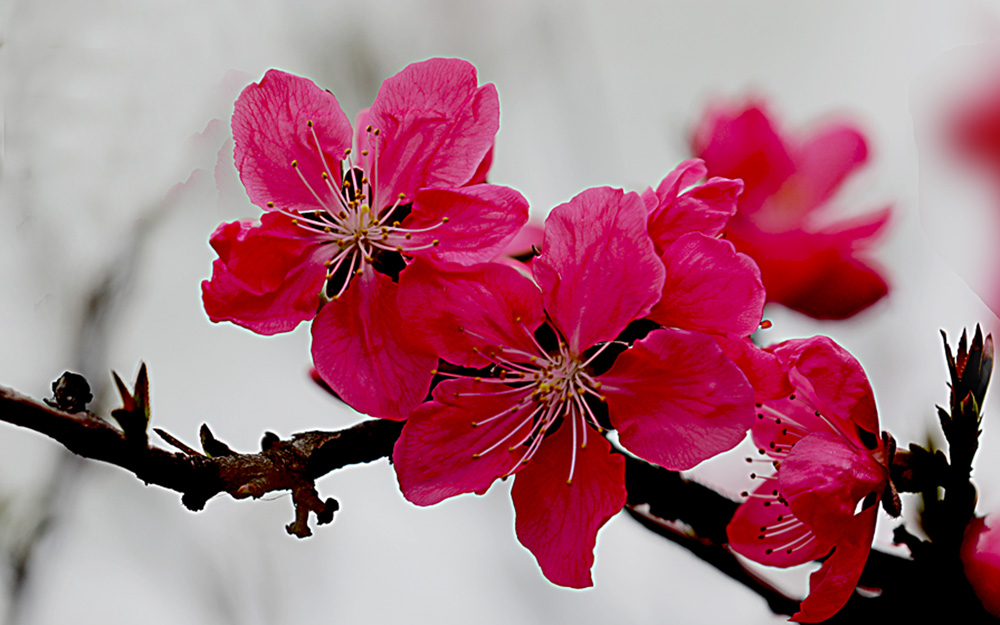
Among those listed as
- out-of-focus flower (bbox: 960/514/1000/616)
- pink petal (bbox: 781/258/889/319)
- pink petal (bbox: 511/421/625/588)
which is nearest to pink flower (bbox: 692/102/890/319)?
pink petal (bbox: 781/258/889/319)

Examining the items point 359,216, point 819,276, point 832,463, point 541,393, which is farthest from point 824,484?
point 819,276

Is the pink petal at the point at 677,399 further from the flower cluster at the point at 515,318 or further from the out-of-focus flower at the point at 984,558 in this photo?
the out-of-focus flower at the point at 984,558

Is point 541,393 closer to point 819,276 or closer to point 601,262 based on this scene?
point 601,262

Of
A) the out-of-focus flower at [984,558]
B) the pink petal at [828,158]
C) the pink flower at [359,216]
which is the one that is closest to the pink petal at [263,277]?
the pink flower at [359,216]

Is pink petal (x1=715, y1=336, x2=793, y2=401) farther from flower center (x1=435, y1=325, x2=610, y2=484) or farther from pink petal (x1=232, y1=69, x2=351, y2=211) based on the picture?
pink petal (x1=232, y1=69, x2=351, y2=211)

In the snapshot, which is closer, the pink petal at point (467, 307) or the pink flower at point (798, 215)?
the pink petal at point (467, 307)
